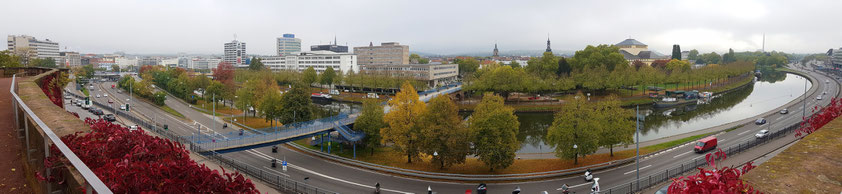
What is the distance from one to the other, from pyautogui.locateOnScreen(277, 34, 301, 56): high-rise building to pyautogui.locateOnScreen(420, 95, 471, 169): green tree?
138007 mm

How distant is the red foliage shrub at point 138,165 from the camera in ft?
10.9

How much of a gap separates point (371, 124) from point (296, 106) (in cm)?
652

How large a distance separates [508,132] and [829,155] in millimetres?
13217

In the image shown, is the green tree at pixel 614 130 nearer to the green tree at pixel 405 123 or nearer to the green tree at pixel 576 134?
the green tree at pixel 576 134

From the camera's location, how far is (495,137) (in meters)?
19.0

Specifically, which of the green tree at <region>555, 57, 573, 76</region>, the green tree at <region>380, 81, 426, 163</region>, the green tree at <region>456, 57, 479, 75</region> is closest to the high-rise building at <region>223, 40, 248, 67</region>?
the green tree at <region>456, 57, 479, 75</region>

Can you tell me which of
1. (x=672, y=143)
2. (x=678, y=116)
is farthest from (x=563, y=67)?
(x=672, y=143)

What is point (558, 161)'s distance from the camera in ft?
70.8

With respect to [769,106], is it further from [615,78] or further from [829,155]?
[829,155]

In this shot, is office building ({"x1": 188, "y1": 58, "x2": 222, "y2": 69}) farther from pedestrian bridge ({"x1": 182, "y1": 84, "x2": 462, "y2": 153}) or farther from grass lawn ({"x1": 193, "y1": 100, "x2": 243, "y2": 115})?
pedestrian bridge ({"x1": 182, "y1": 84, "x2": 462, "y2": 153})

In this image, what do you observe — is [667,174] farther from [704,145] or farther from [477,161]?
[477,161]

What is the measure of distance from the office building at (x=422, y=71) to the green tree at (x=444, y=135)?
155 ft

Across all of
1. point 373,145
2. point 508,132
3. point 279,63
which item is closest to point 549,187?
point 508,132

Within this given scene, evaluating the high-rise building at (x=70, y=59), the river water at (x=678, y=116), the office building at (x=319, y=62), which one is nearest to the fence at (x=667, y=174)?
the river water at (x=678, y=116)
